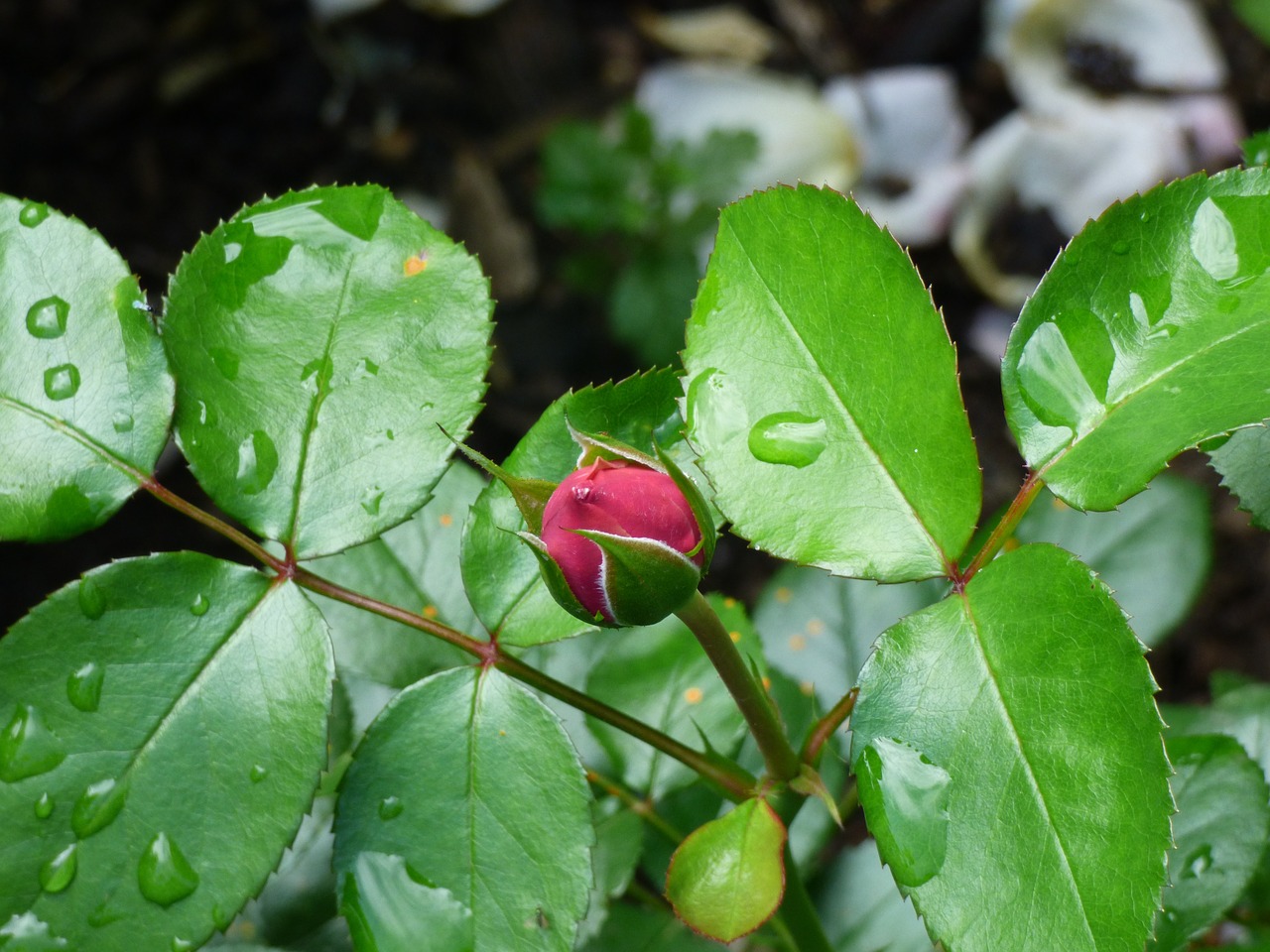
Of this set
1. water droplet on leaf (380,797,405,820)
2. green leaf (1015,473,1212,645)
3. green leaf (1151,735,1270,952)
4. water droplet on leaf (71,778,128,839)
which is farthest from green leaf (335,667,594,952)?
green leaf (1015,473,1212,645)

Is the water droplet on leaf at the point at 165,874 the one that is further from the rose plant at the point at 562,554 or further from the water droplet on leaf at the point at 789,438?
the water droplet on leaf at the point at 789,438

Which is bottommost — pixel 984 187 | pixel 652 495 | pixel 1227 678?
pixel 1227 678

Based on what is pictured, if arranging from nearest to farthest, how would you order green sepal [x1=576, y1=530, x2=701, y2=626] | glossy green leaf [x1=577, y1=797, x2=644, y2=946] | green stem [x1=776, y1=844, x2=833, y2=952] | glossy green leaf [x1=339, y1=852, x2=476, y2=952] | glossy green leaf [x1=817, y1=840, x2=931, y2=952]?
green sepal [x1=576, y1=530, x2=701, y2=626] → glossy green leaf [x1=339, y1=852, x2=476, y2=952] → green stem [x1=776, y1=844, x2=833, y2=952] → glossy green leaf [x1=577, y1=797, x2=644, y2=946] → glossy green leaf [x1=817, y1=840, x2=931, y2=952]

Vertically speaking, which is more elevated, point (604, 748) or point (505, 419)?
point (604, 748)

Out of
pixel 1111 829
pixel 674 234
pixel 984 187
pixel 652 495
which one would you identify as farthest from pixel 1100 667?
pixel 984 187

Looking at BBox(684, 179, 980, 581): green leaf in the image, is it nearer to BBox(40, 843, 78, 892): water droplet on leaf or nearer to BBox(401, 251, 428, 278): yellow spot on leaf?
BBox(401, 251, 428, 278): yellow spot on leaf

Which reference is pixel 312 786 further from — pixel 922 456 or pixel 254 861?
pixel 922 456

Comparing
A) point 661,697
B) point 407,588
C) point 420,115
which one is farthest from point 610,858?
point 420,115

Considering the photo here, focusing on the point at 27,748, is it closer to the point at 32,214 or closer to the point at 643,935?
the point at 32,214
